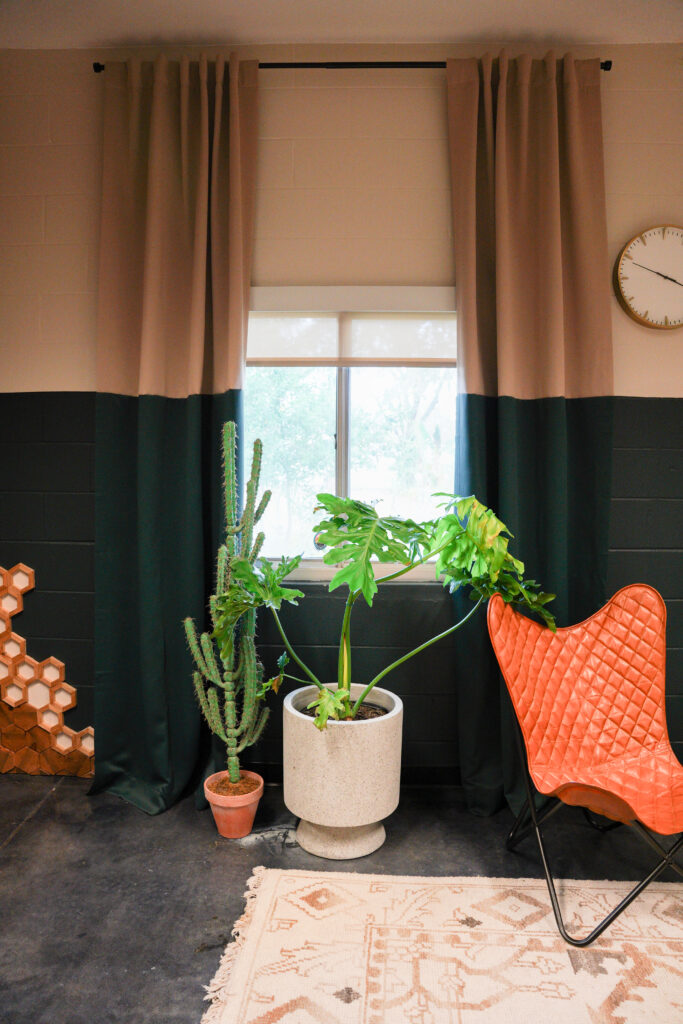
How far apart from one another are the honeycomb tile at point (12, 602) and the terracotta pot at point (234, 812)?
3.70 ft

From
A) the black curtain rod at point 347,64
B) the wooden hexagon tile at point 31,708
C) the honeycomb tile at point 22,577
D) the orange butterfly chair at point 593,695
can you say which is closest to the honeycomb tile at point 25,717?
the wooden hexagon tile at point 31,708

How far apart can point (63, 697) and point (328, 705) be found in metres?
1.32

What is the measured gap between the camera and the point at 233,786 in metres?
2.45

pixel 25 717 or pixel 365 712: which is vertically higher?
pixel 365 712

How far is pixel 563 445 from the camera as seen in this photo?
2555 millimetres

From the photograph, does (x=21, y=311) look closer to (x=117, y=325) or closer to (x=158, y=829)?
(x=117, y=325)

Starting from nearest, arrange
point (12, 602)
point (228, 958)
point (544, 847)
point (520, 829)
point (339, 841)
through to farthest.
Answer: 1. point (228, 958)
2. point (544, 847)
3. point (339, 841)
4. point (520, 829)
5. point (12, 602)

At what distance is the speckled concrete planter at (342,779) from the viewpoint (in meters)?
2.20

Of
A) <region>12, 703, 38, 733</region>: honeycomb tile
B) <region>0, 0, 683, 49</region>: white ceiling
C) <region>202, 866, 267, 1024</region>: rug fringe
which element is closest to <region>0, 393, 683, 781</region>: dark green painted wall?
<region>12, 703, 38, 733</region>: honeycomb tile

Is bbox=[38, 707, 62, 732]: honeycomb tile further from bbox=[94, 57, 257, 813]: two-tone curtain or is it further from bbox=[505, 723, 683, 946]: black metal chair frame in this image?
bbox=[505, 723, 683, 946]: black metal chair frame

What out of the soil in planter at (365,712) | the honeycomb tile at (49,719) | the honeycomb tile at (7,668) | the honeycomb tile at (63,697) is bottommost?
the honeycomb tile at (49,719)

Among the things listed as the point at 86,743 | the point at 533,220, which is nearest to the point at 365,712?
the point at 86,743

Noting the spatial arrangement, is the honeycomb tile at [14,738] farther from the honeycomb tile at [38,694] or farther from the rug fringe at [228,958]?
the rug fringe at [228,958]

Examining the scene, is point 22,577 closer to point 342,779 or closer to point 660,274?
point 342,779
